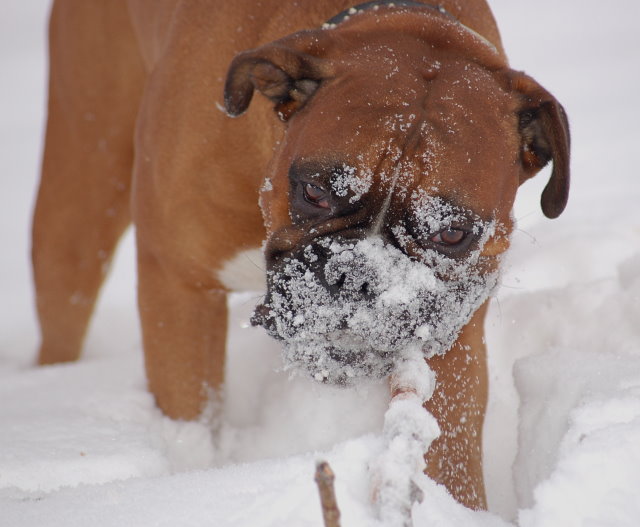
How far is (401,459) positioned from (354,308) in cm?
43

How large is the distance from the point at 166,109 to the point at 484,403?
125cm

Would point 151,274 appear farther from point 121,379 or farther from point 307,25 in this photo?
point 307,25

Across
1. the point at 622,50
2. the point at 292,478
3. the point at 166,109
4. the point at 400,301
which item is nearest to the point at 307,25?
the point at 166,109

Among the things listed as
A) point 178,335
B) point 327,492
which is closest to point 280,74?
point 178,335

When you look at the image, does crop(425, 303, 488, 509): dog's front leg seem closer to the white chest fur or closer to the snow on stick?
the snow on stick

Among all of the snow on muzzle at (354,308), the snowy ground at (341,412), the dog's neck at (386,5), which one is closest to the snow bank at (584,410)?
the snowy ground at (341,412)

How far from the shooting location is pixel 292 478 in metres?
1.61

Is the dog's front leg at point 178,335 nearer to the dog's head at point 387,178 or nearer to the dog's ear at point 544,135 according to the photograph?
the dog's head at point 387,178

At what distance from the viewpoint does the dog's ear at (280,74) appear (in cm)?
214

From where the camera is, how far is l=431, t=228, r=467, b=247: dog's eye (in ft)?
6.53

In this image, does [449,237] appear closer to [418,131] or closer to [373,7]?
[418,131]

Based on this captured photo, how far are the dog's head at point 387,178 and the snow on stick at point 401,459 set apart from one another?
220mm

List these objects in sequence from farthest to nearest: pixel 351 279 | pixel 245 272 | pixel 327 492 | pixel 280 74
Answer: pixel 245 272 < pixel 280 74 < pixel 351 279 < pixel 327 492

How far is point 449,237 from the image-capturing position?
2008mm
